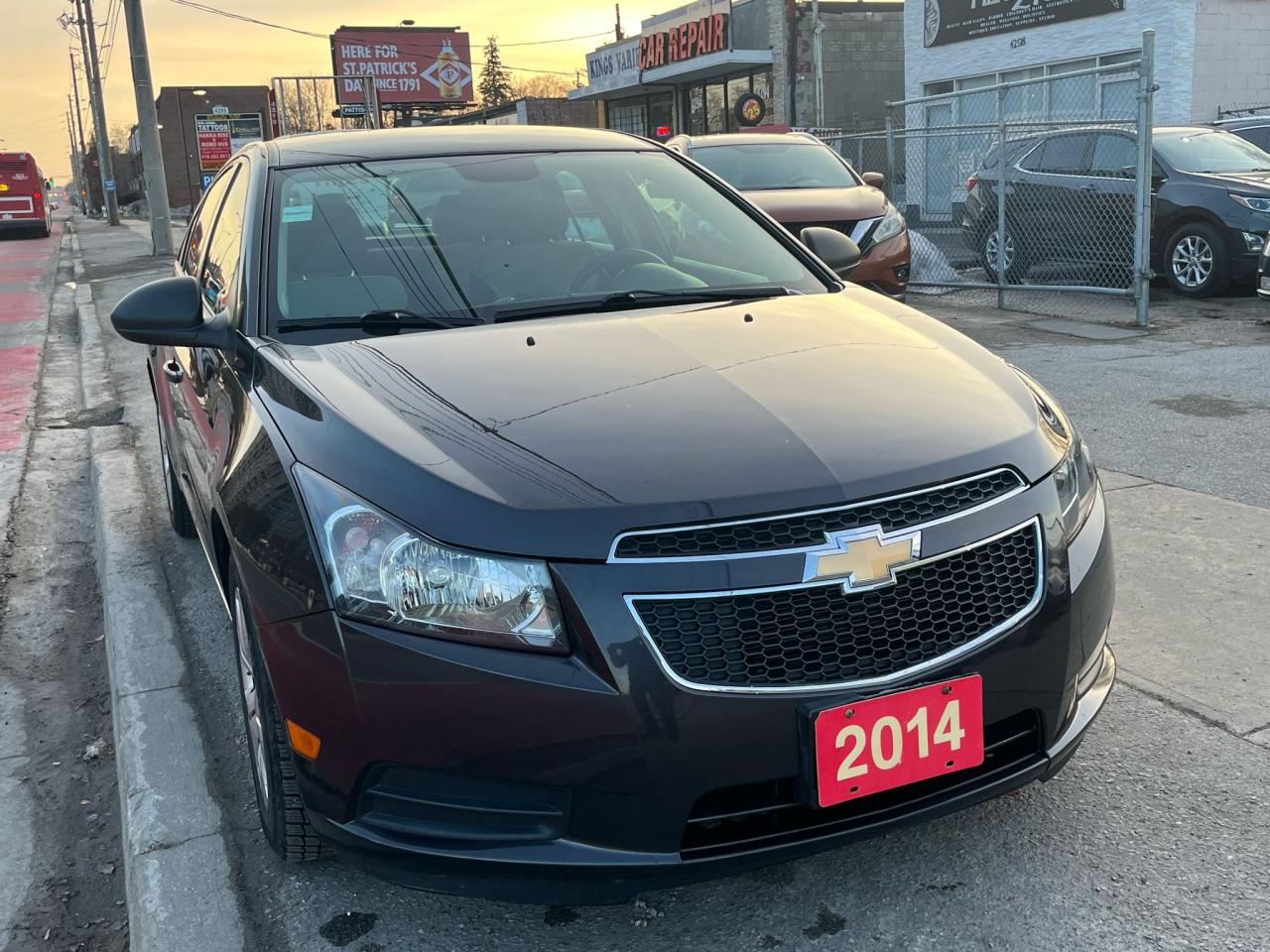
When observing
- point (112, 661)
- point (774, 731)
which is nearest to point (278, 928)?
point (774, 731)

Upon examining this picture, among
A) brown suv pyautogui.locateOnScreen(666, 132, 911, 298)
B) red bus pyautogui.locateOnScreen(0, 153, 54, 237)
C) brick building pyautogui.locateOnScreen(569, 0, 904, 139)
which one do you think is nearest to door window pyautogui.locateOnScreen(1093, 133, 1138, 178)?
brown suv pyautogui.locateOnScreen(666, 132, 911, 298)

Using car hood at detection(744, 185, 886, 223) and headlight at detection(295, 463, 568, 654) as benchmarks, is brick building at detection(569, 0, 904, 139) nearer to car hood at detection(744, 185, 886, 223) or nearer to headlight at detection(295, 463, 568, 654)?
car hood at detection(744, 185, 886, 223)

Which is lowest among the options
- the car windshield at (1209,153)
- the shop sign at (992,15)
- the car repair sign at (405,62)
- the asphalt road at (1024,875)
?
the asphalt road at (1024,875)

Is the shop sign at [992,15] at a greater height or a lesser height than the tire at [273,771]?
greater

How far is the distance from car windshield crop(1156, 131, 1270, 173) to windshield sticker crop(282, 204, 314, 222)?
9832 millimetres

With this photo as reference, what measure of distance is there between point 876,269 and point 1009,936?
769 cm

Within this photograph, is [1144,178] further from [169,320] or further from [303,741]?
[303,741]

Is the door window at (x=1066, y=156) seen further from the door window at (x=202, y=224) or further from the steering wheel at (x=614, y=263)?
the steering wheel at (x=614, y=263)

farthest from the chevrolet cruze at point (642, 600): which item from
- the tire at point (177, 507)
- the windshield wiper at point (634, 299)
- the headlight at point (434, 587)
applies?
the tire at point (177, 507)

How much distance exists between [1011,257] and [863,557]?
10.2m

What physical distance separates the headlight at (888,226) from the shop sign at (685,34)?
19.1 meters

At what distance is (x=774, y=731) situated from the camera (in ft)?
6.63

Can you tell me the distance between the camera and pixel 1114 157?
36.0 feet

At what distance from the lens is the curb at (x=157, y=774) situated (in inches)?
97.2
